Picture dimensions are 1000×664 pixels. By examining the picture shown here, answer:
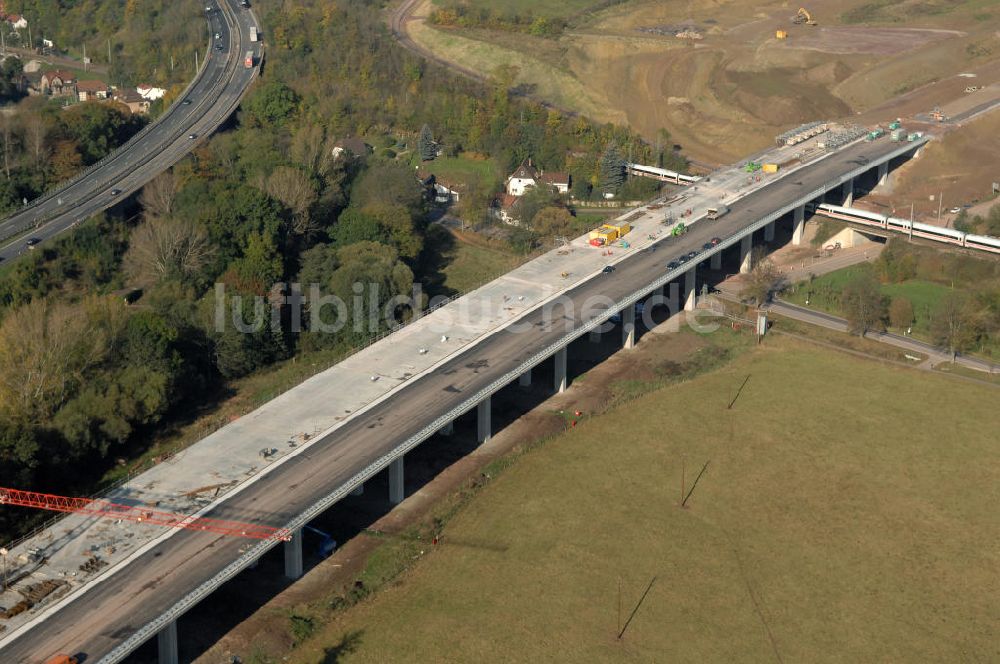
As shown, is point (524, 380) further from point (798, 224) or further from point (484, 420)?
point (798, 224)

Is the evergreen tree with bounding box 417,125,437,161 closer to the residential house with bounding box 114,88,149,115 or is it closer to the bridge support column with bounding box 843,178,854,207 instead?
the residential house with bounding box 114,88,149,115

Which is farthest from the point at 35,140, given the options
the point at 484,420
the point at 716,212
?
the point at 716,212

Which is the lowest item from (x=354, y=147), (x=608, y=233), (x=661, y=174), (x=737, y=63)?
A: (x=608, y=233)

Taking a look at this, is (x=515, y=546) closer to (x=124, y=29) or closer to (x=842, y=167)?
(x=842, y=167)

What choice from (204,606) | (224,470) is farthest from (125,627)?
(224,470)

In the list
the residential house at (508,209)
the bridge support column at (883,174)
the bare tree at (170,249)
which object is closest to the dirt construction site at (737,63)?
the bridge support column at (883,174)
